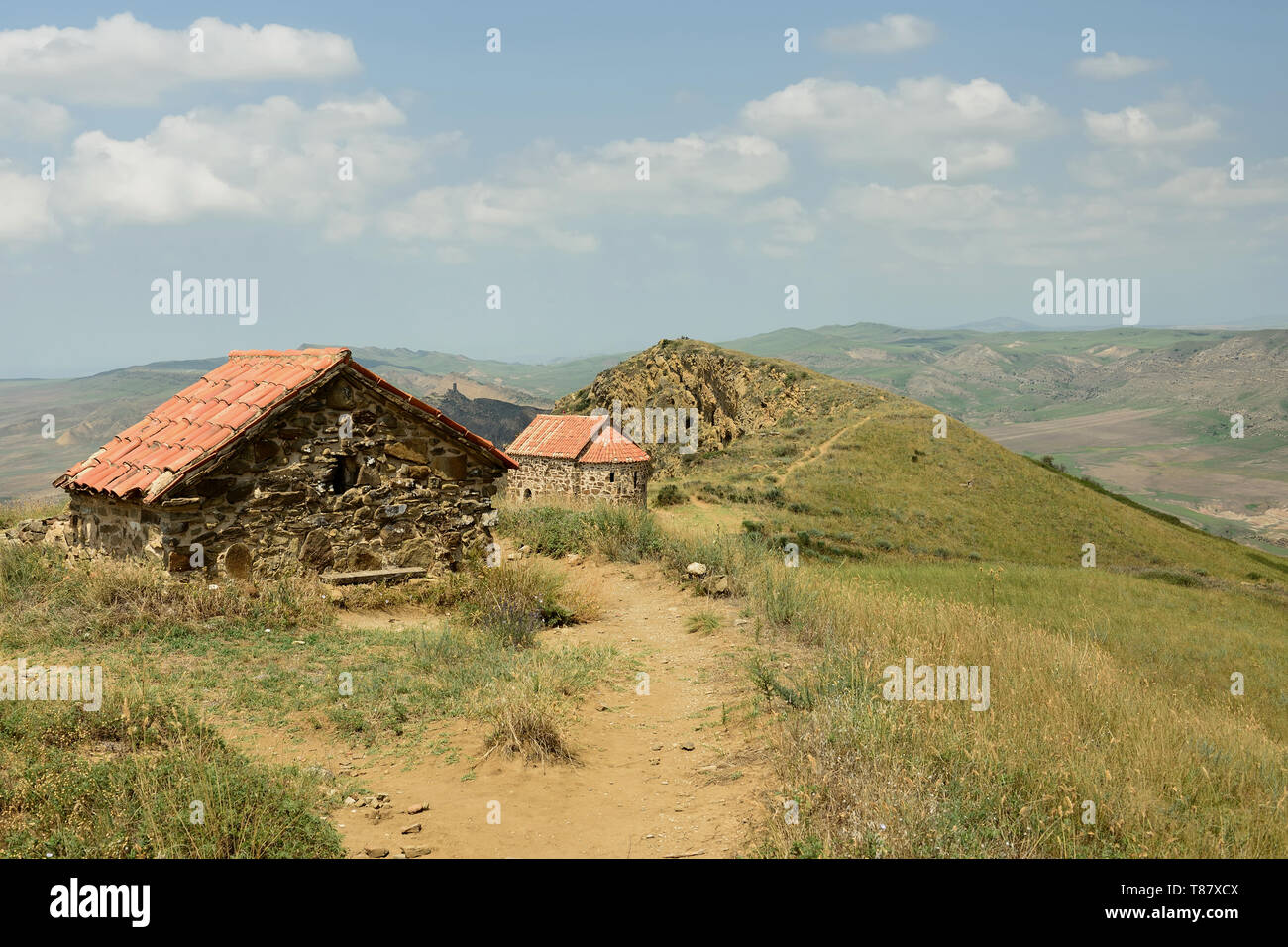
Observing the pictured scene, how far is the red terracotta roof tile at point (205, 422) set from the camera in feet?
32.8

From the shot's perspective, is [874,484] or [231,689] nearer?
[231,689]

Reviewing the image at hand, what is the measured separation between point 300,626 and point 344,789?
4.47 meters

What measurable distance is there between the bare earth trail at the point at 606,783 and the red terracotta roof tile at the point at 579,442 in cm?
2161

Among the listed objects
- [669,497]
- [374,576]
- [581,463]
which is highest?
[581,463]

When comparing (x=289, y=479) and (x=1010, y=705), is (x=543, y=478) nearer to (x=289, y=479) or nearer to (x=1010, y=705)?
(x=289, y=479)

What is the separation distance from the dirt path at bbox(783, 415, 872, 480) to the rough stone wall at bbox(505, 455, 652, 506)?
16699 millimetres

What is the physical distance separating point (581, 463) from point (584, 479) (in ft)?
2.25

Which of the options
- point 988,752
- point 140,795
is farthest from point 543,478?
point 988,752

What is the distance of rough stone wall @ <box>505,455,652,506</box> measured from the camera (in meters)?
29.9

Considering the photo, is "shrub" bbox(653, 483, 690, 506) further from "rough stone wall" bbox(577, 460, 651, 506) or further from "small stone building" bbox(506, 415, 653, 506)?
"rough stone wall" bbox(577, 460, 651, 506)

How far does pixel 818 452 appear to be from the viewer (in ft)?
163

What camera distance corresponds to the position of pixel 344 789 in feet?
19.0
